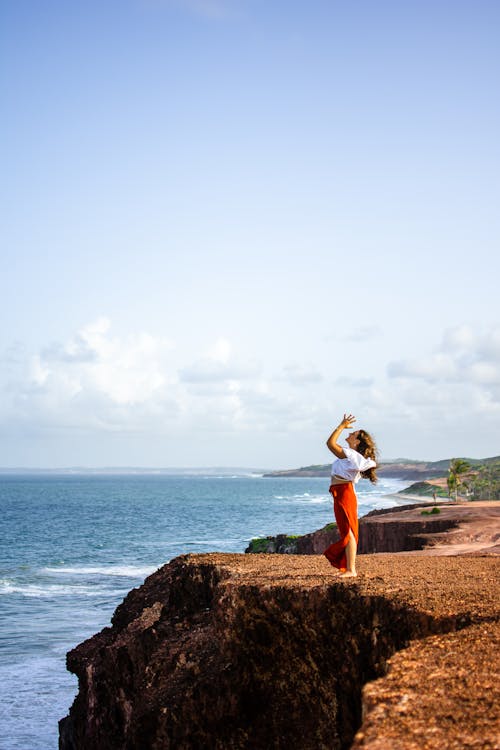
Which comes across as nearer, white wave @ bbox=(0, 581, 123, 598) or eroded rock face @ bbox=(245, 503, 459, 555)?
eroded rock face @ bbox=(245, 503, 459, 555)

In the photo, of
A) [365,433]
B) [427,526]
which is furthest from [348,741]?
[427,526]

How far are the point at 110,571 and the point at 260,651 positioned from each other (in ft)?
135

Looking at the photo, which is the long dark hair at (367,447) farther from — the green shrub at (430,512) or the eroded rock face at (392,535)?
the green shrub at (430,512)

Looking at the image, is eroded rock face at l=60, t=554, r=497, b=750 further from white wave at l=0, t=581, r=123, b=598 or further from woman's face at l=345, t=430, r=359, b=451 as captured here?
white wave at l=0, t=581, r=123, b=598

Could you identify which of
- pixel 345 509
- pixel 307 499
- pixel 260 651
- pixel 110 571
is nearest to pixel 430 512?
pixel 110 571

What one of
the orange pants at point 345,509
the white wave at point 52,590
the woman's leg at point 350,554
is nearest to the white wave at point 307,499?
the white wave at point 52,590

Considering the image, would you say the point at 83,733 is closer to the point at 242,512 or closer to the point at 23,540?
the point at 23,540

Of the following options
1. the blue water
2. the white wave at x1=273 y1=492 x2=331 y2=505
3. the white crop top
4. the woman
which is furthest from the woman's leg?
the white wave at x1=273 y1=492 x2=331 y2=505

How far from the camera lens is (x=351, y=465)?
40.7ft

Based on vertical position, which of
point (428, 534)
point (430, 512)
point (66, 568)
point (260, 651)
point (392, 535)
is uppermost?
point (430, 512)

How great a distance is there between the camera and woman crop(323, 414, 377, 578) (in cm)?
1237

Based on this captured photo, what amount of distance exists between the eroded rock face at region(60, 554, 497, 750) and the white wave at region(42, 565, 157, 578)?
33079mm

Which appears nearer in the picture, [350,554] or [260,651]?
[350,554]

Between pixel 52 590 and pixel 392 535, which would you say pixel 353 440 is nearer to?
pixel 392 535
